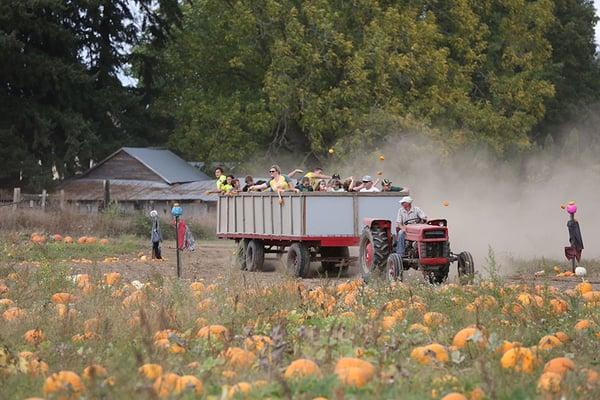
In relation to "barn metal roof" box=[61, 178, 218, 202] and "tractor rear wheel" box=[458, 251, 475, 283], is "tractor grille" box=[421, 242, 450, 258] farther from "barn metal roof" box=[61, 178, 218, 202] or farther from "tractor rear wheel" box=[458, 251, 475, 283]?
"barn metal roof" box=[61, 178, 218, 202]

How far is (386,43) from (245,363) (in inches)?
1720

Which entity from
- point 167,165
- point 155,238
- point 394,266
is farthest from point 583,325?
point 167,165

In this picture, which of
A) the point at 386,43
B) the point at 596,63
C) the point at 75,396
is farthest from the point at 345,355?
the point at 596,63

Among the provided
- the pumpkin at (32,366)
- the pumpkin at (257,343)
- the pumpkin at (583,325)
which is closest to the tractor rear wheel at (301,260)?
the pumpkin at (583,325)

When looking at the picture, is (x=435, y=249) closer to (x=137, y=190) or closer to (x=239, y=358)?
(x=239, y=358)

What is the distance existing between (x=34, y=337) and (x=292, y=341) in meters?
2.13

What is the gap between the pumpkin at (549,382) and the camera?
737 cm

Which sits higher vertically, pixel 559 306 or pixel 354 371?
pixel 559 306

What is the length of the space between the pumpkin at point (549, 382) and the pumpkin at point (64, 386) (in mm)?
2851

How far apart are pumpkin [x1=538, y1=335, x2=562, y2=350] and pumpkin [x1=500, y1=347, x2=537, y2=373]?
2.59 ft

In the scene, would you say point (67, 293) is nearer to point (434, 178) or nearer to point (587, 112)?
point (434, 178)

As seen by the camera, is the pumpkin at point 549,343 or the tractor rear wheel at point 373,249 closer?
the pumpkin at point 549,343

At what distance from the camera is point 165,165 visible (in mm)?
53812

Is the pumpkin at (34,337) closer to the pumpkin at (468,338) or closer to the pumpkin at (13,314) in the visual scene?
the pumpkin at (13,314)
